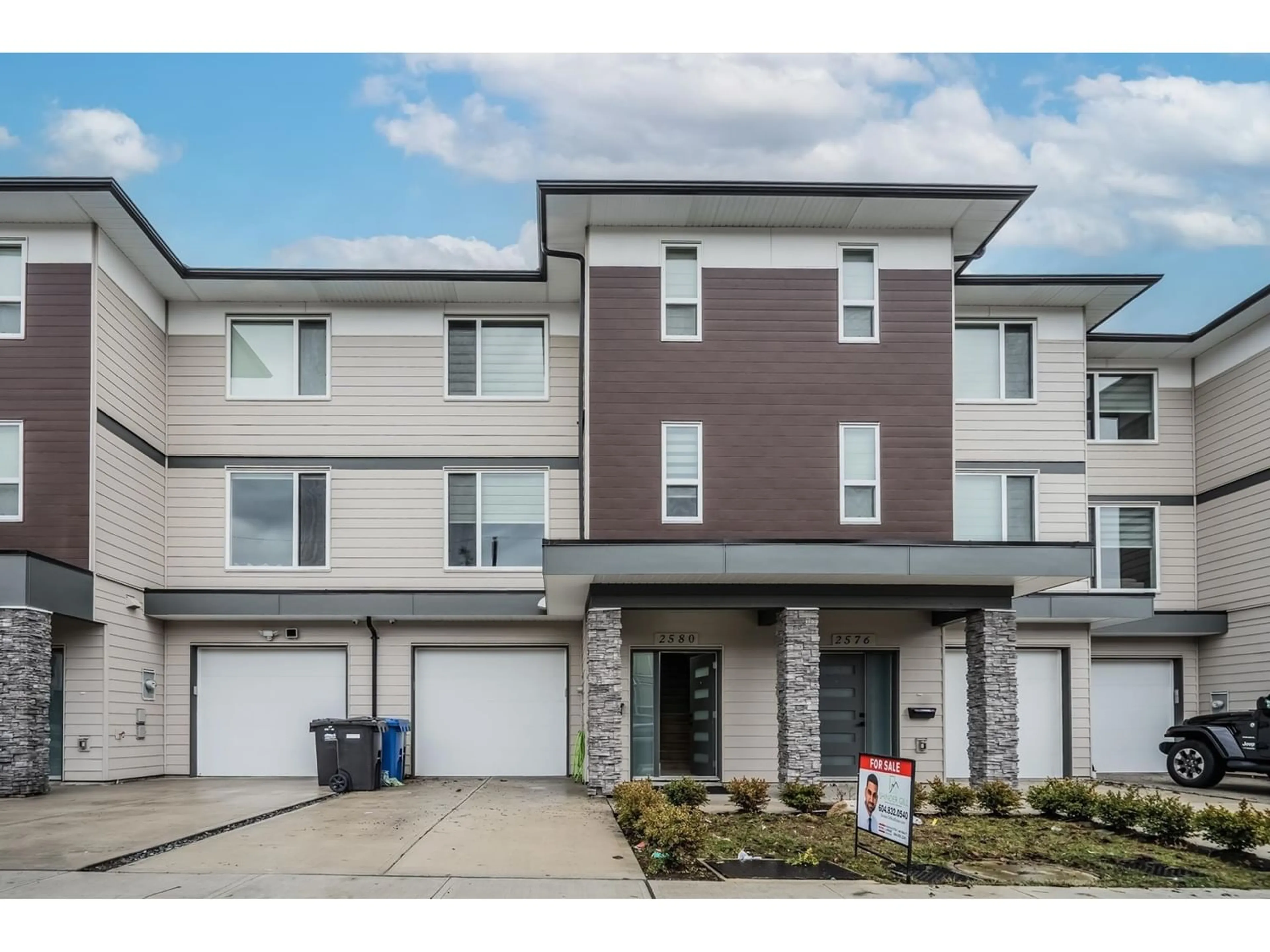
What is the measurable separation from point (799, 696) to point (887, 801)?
643cm

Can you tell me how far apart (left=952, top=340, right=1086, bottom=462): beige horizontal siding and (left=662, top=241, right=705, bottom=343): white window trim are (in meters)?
5.50

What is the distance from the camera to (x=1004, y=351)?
21.1m

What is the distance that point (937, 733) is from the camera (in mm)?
18766

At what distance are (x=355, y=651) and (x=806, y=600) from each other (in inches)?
311

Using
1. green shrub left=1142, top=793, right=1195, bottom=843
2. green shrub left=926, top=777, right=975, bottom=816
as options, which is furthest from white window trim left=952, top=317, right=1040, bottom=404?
green shrub left=1142, top=793, right=1195, bottom=843

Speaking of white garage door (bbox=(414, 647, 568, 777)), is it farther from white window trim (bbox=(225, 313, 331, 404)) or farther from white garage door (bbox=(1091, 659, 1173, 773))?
white garage door (bbox=(1091, 659, 1173, 773))

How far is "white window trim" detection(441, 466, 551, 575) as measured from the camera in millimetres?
20781

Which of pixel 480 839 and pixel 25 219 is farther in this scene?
pixel 25 219

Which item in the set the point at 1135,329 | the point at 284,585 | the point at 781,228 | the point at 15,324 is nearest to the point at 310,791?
the point at 284,585

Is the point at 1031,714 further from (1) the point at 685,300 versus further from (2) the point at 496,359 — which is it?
(2) the point at 496,359

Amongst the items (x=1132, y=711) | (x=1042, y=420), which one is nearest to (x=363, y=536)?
(x=1042, y=420)

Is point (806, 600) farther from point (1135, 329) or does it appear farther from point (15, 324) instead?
point (1135, 329)

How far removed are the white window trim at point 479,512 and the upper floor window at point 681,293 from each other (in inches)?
168

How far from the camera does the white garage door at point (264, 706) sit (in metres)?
20.5
